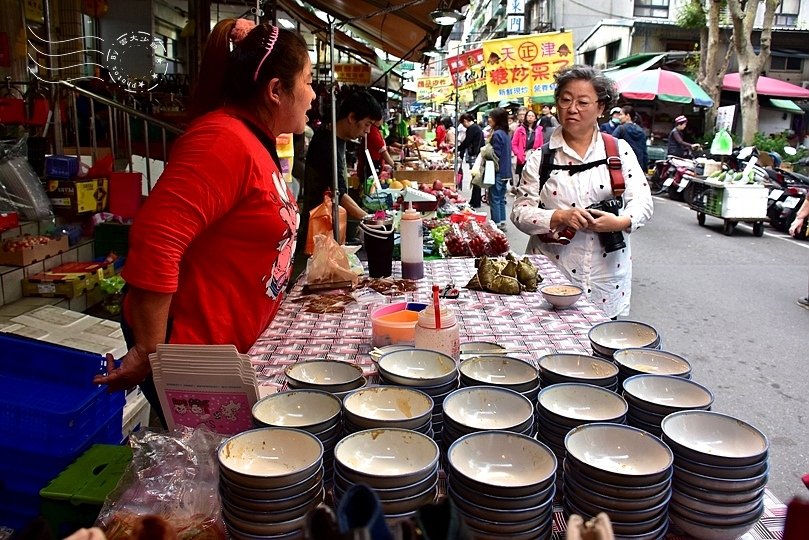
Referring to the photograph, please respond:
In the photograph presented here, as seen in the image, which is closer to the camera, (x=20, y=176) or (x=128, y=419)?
(x=128, y=419)

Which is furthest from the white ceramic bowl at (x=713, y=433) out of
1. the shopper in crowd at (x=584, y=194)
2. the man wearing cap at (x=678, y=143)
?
the man wearing cap at (x=678, y=143)

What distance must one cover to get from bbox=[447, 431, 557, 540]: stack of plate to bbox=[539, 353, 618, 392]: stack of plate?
40cm

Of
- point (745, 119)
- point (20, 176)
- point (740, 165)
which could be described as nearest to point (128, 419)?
point (20, 176)

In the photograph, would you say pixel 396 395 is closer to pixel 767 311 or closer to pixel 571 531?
pixel 571 531

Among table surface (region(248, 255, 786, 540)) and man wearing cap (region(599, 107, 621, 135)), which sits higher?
man wearing cap (region(599, 107, 621, 135))

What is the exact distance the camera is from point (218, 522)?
4.20ft

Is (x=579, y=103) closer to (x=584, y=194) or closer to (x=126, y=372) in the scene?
(x=584, y=194)

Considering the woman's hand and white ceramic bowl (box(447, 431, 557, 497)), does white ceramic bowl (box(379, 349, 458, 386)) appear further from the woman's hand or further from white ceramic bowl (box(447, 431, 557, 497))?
the woman's hand


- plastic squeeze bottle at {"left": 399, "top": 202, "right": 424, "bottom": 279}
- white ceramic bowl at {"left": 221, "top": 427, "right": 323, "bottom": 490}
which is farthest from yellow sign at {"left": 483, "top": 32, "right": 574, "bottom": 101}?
white ceramic bowl at {"left": 221, "top": 427, "right": 323, "bottom": 490}

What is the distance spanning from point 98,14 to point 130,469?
7.32 meters

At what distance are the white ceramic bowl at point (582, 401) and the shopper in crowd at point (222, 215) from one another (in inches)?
39.1

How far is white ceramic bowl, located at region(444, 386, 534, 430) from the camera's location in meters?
1.51

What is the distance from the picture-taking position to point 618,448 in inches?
53.8

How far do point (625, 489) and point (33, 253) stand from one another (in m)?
4.63
